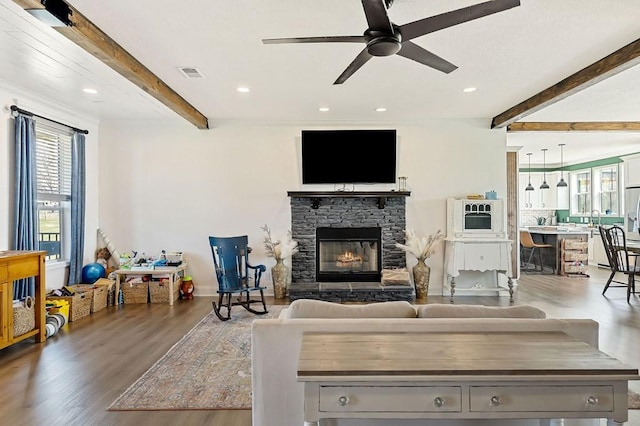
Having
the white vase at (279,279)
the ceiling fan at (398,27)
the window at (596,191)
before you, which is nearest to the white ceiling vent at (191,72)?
the ceiling fan at (398,27)

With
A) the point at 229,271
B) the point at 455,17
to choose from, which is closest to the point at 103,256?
the point at 229,271

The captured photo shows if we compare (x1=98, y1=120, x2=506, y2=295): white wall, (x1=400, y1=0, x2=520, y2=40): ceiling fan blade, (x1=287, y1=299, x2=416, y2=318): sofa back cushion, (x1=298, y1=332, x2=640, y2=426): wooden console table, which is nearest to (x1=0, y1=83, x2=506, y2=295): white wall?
(x1=98, y1=120, x2=506, y2=295): white wall

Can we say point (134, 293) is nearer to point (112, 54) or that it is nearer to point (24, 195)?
point (24, 195)

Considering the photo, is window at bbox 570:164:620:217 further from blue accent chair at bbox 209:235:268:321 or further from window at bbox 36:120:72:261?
window at bbox 36:120:72:261

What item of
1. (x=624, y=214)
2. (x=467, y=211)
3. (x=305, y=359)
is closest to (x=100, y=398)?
(x=305, y=359)

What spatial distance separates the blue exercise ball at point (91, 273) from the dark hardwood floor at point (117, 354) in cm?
52

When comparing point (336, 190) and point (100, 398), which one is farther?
point (336, 190)

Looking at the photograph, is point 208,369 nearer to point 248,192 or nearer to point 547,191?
point 248,192

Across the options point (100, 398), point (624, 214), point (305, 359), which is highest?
point (624, 214)

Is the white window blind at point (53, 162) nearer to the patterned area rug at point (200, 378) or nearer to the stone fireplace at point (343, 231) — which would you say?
the patterned area rug at point (200, 378)

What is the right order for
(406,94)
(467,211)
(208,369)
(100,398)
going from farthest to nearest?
(467,211)
(406,94)
(208,369)
(100,398)

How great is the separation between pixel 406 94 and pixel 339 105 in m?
0.93

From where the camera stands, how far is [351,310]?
2.09 metres

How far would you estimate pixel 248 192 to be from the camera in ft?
19.8
